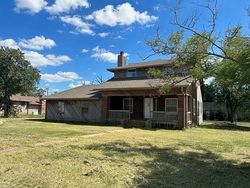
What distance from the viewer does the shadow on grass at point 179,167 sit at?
29.6 feet

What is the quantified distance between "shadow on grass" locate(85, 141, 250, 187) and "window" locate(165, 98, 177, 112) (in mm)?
14700

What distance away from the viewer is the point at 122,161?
37.7ft

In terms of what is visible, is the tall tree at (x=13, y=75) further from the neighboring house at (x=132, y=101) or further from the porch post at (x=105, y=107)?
the porch post at (x=105, y=107)

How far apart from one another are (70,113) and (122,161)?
2510cm

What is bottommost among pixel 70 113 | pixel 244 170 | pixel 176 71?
pixel 244 170

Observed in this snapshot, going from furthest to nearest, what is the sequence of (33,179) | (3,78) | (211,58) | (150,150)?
(3,78)
(211,58)
(150,150)
(33,179)

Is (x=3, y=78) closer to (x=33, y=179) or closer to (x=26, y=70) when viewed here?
(x=26, y=70)

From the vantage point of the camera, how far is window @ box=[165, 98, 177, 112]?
29.5 metres

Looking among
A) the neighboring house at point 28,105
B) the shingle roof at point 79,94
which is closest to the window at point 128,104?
the shingle roof at point 79,94

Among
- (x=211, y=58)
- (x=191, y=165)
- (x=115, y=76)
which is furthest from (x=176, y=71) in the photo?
(x=115, y=76)

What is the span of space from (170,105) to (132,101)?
4354 millimetres

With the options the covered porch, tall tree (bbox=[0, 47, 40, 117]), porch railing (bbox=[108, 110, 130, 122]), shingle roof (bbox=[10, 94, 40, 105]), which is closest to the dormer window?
the covered porch

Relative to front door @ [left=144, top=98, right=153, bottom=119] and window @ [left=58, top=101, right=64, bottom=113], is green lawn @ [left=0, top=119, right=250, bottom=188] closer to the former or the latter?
front door @ [left=144, top=98, right=153, bottom=119]

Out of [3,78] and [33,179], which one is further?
[3,78]
